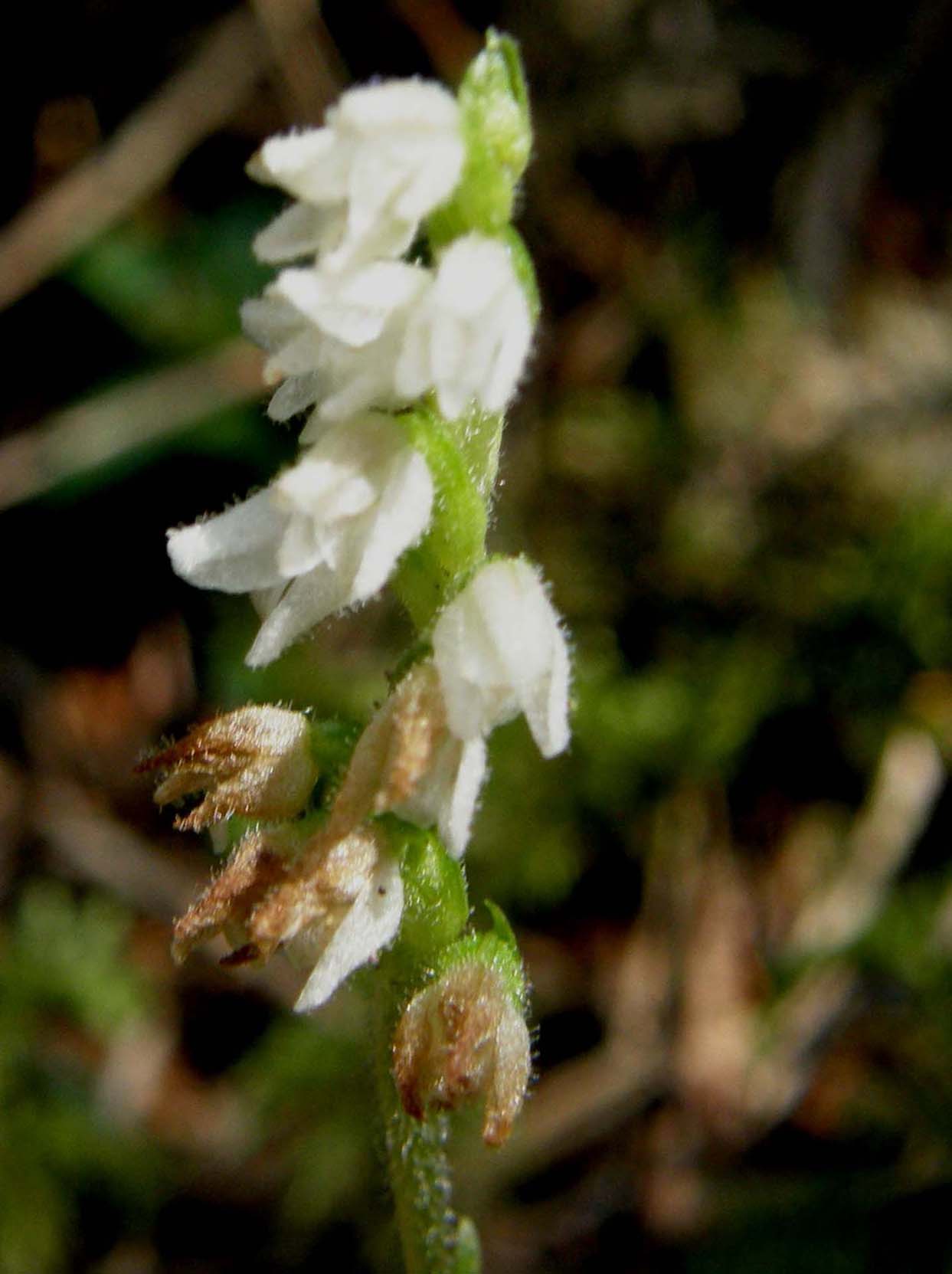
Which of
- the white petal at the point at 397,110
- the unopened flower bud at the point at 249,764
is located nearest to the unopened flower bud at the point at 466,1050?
the unopened flower bud at the point at 249,764

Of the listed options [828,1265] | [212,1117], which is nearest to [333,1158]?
[212,1117]

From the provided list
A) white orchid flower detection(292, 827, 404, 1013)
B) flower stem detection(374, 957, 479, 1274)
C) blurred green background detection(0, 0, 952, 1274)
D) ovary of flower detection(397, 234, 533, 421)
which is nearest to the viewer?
ovary of flower detection(397, 234, 533, 421)

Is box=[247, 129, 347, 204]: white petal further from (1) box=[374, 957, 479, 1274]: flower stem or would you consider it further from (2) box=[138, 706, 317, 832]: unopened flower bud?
(1) box=[374, 957, 479, 1274]: flower stem

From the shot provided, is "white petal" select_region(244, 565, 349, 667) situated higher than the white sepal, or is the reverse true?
"white petal" select_region(244, 565, 349, 667)

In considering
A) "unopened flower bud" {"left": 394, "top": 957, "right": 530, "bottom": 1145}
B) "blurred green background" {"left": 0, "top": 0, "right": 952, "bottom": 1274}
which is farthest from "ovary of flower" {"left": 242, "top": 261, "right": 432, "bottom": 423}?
"blurred green background" {"left": 0, "top": 0, "right": 952, "bottom": 1274}

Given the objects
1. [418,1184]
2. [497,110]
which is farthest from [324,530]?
[418,1184]

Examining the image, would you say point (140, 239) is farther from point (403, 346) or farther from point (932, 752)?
point (403, 346)

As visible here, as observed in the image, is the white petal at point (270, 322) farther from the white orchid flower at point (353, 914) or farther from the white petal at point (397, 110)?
the white orchid flower at point (353, 914)
